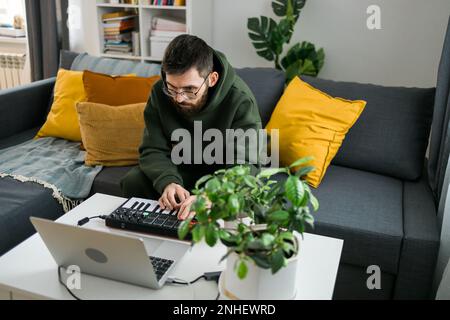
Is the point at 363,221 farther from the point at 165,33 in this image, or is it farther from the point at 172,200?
the point at 165,33

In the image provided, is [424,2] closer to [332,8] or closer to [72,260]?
[332,8]

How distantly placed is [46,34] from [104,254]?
2.56 meters

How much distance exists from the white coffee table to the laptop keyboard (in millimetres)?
25

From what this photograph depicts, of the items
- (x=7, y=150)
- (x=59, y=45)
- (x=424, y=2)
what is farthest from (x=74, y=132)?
(x=424, y=2)

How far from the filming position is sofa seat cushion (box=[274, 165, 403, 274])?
1.72 metres

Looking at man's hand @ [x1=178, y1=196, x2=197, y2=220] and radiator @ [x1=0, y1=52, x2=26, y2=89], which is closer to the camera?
man's hand @ [x1=178, y1=196, x2=197, y2=220]

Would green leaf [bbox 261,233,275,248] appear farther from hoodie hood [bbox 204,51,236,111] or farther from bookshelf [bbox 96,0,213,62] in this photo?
bookshelf [bbox 96,0,213,62]

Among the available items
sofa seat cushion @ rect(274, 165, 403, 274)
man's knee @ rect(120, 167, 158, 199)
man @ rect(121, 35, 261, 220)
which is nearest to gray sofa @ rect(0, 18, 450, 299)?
sofa seat cushion @ rect(274, 165, 403, 274)

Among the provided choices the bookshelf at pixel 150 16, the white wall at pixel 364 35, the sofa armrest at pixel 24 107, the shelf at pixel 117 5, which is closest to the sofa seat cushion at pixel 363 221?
the white wall at pixel 364 35

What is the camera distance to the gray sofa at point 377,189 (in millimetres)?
1728

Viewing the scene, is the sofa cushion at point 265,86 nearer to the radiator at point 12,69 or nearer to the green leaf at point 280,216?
the green leaf at point 280,216

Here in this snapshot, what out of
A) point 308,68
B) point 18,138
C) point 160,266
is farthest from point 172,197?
point 308,68

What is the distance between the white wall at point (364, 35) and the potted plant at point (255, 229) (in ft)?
6.80

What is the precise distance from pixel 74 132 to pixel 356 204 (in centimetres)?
142
